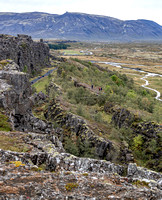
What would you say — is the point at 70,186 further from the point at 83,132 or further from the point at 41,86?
the point at 41,86

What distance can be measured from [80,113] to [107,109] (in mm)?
11125

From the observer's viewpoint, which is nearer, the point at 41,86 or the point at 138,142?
the point at 138,142

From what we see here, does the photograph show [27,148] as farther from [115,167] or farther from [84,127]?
[84,127]

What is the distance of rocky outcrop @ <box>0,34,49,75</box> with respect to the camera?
241 ft

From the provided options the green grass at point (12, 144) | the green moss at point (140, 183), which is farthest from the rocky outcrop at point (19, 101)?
the green moss at point (140, 183)

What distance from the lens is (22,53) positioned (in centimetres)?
8294

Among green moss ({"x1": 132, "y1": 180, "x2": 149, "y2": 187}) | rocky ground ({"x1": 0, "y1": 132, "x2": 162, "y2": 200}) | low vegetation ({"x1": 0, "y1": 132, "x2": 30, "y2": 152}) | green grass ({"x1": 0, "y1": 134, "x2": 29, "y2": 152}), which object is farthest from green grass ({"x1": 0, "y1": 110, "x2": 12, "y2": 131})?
green moss ({"x1": 132, "y1": 180, "x2": 149, "y2": 187})

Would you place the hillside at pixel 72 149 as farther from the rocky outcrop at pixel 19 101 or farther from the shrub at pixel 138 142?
the shrub at pixel 138 142

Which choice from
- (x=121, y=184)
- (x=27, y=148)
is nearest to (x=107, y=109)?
A: (x=27, y=148)

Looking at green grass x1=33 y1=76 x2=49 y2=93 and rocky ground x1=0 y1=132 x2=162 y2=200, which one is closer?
rocky ground x1=0 y1=132 x2=162 y2=200

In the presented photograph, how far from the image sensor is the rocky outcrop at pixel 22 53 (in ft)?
241

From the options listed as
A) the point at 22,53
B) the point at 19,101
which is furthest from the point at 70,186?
the point at 22,53

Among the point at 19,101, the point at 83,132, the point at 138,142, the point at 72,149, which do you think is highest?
the point at 19,101

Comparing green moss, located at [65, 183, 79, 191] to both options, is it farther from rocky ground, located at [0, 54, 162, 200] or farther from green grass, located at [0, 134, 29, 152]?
green grass, located at [0, 134, 29, 152]
